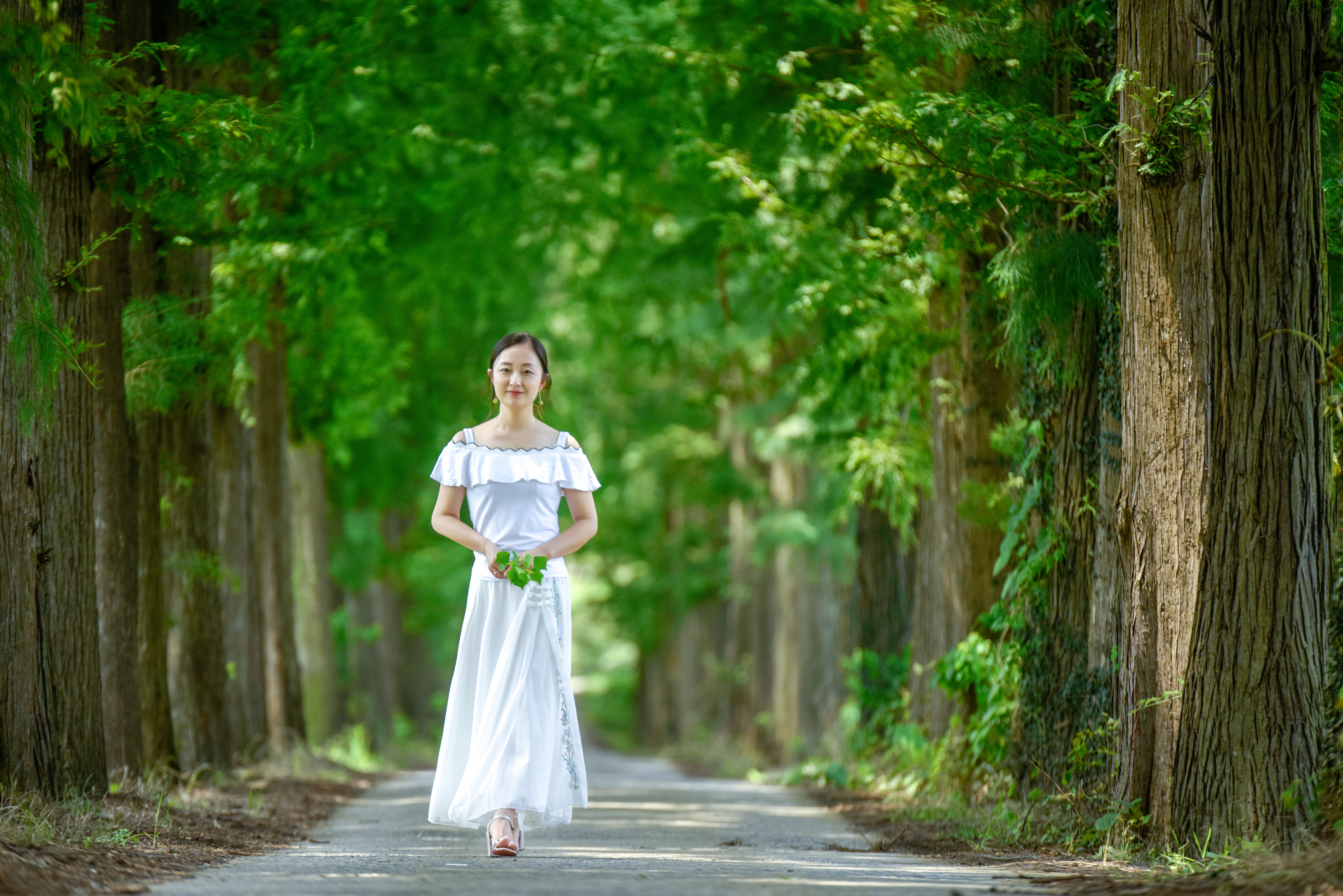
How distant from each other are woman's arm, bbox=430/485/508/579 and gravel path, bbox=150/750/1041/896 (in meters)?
1.49

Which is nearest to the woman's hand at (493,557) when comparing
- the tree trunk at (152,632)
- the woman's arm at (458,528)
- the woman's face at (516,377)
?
the woman's arm at (458,528)

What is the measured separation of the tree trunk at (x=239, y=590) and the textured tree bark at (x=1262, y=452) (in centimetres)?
886

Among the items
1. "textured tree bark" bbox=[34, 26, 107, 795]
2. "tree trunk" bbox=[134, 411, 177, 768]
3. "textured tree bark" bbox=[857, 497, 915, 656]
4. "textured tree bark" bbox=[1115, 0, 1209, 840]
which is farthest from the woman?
"textured tree bark" bbox=[857, 497, 915, 656]

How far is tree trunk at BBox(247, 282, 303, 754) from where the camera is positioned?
46.1 feet

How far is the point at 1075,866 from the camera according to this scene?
6332 millimetres

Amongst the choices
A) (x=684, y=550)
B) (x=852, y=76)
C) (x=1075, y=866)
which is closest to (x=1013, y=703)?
(x=1075, y=866)

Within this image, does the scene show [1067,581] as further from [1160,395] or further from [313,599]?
[313,599]

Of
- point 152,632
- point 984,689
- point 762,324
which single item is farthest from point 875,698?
point 152,632

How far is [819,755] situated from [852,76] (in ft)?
29.3

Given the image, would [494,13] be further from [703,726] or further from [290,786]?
[703,726]

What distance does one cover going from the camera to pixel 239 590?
1267cm

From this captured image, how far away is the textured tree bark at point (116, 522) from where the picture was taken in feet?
29.0

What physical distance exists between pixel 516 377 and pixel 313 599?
39.3ft

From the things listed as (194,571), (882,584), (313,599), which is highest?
(194,571)
